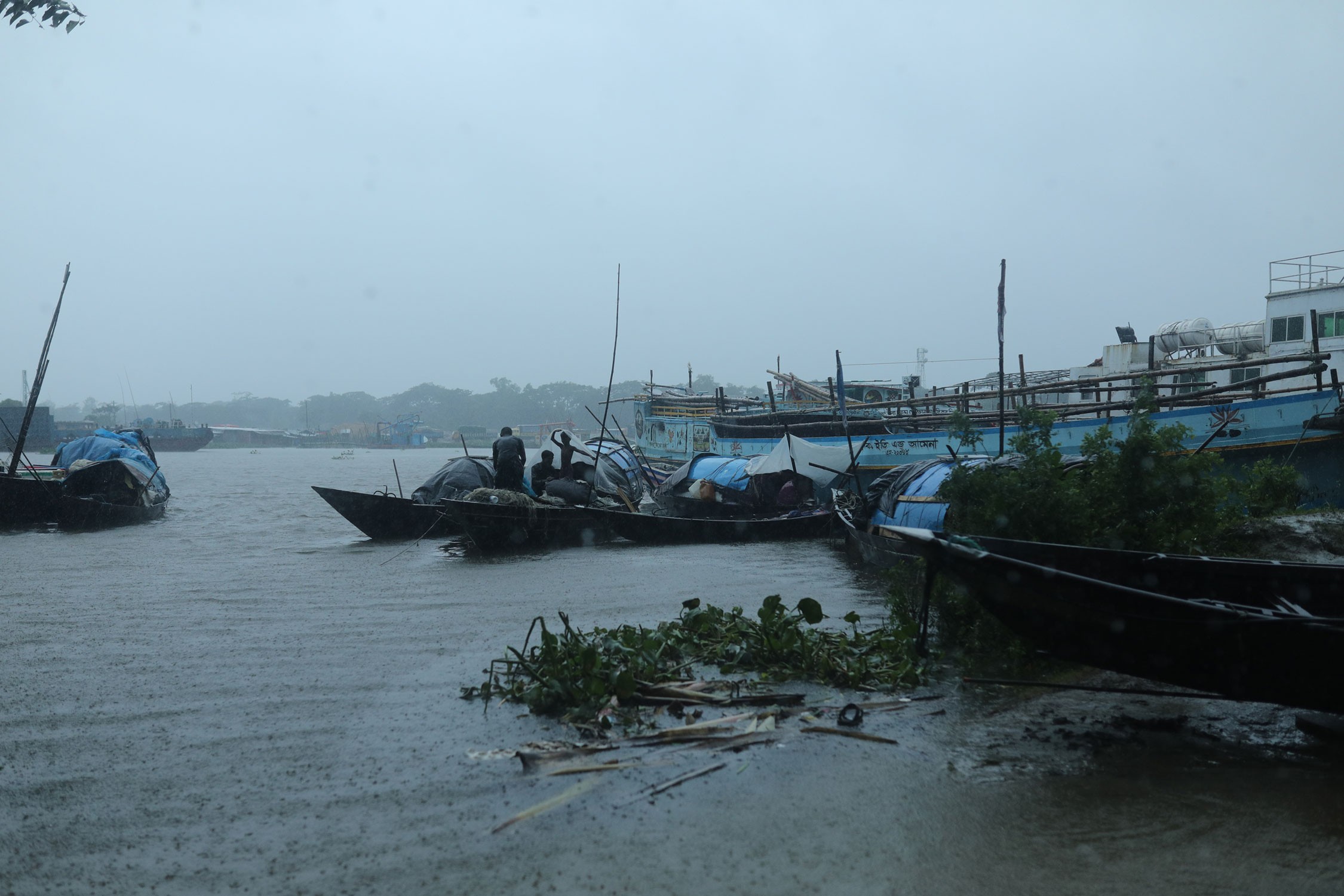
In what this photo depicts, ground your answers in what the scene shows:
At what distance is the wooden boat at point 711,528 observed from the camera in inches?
715

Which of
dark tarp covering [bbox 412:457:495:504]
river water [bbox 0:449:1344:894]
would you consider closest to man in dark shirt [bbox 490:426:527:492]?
dark tarp covering [bbox 412:457:495:504]

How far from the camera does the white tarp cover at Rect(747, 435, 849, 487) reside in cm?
2023

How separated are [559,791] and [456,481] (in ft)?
49.4

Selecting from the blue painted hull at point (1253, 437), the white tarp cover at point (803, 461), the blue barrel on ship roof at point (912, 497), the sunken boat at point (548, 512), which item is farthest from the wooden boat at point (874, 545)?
the sunken boat at point (548, 512)

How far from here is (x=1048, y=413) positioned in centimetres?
777

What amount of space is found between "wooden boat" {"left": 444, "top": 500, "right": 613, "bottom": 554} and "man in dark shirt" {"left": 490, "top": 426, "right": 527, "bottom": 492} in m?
0.88

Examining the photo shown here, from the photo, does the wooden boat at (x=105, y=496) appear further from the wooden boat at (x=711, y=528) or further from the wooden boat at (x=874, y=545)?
the wooden boat at (x=874, y=545)

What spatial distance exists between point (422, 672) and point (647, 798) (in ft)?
12.0

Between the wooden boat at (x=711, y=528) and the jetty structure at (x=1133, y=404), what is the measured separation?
7.14 feet

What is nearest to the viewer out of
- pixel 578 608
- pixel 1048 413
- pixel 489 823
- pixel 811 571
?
pixel 489 823

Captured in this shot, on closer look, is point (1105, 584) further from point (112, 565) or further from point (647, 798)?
point (112, 565)

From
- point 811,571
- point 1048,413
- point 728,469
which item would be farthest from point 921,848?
point 728,469

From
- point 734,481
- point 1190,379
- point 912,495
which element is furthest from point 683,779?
point 1190,379

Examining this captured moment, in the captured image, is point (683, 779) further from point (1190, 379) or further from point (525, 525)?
point (1190, 379)
